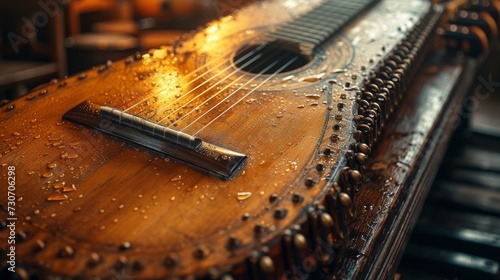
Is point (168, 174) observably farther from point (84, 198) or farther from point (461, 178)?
point (461, 178)

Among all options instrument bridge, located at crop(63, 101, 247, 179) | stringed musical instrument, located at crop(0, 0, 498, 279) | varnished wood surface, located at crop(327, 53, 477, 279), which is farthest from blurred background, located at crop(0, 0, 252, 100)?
varnished wood surface, located at crop(327, 53, 477, 279)

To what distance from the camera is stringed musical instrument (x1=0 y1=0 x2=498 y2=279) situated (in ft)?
2.84

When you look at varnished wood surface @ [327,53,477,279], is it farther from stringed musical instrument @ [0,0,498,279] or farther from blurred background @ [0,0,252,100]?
blurred background @ [0,0,252,100]

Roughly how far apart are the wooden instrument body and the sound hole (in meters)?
0.07

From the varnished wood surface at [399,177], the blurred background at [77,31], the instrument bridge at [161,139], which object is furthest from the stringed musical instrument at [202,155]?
the blurred background at [77,31]

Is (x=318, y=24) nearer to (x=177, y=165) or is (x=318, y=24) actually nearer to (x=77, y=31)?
(x=177, y=165)

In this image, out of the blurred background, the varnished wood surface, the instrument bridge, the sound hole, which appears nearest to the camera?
the instrument bridge

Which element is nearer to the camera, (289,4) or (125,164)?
(125,164)

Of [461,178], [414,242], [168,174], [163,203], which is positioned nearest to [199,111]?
[168,174]

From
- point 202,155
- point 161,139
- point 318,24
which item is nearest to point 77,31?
point 318,24

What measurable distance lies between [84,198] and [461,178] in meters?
1.89

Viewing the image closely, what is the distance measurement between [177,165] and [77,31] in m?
3.60

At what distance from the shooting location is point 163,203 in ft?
3.20

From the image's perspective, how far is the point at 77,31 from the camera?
4.23m
